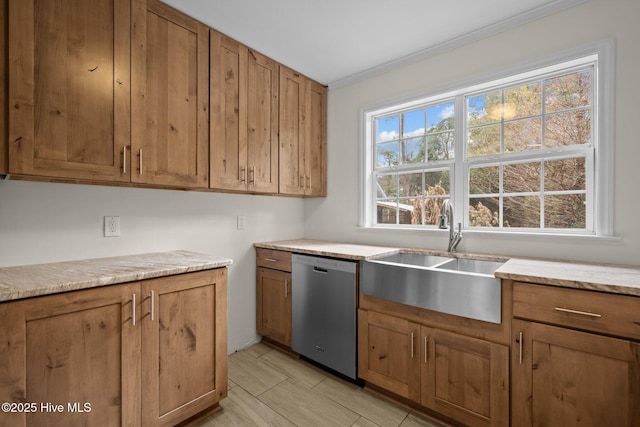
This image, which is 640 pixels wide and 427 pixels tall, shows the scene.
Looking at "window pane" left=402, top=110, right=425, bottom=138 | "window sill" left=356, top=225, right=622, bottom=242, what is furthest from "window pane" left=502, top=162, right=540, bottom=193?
"window pane" left=402, top=110, right=425, bottom=138

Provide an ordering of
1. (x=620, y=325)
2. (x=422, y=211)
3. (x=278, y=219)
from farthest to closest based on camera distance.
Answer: (x=278, y=219)
(x=422, y=211)
(x=620, y=325)

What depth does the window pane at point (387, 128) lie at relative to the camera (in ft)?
8.95

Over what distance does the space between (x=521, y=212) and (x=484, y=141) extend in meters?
0.59

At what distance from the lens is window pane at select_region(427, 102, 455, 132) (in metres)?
2.40

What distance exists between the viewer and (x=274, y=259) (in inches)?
101

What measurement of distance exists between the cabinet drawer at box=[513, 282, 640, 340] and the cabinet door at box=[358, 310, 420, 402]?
1.96 feet

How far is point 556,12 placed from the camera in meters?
1.85

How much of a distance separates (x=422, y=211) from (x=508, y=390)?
1.42 meters

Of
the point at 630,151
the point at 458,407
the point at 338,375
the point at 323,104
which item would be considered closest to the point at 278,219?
the point at 323,104

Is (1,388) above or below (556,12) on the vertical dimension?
below

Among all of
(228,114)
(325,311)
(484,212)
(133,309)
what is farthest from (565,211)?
(133,309)

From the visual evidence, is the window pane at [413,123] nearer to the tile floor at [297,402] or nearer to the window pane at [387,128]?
the window pane at [387,128]

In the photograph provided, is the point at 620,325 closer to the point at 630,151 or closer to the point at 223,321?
the point at 630,151

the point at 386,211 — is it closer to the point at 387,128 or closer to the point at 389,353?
the point at 387,128
